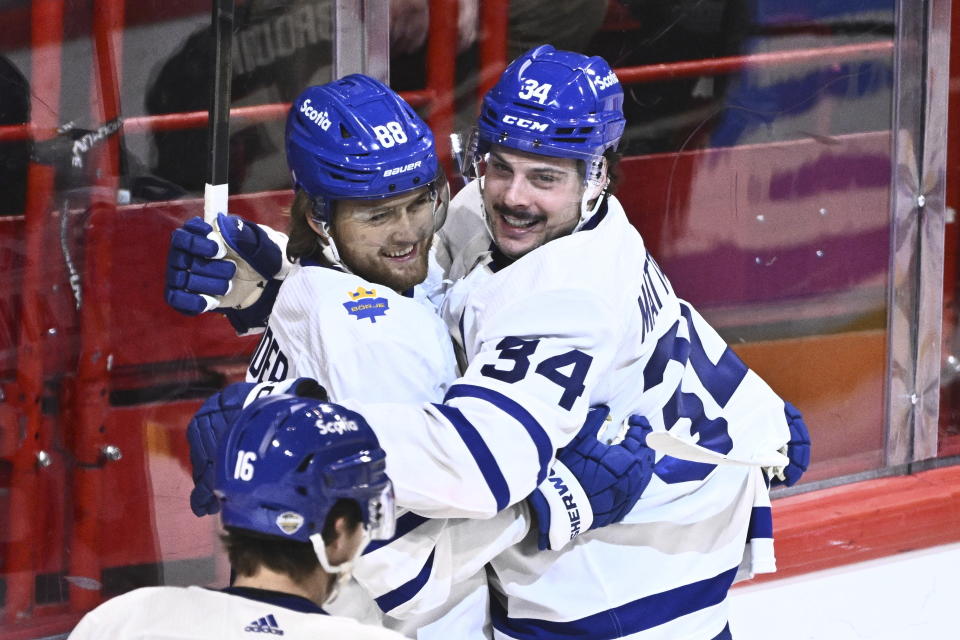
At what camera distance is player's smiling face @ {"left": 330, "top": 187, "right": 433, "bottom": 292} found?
6.81 ft

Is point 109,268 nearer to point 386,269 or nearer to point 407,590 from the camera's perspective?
point 386,269

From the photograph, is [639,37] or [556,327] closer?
[556,327]

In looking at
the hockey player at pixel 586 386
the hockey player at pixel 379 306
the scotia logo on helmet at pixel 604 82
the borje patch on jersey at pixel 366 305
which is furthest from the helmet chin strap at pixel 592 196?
the borje patch on jersey at pixel 366 305

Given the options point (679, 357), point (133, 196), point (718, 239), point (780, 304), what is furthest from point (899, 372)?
point (133, 196)

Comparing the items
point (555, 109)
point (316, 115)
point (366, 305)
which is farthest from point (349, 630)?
point (555, 109)

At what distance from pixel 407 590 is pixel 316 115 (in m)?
0.68

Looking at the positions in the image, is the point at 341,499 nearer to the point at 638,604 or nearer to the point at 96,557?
the point at 638,604

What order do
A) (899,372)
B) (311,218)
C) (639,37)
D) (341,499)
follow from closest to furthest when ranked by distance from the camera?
(341,499)
(311,218)
(639,37)
(899,372)

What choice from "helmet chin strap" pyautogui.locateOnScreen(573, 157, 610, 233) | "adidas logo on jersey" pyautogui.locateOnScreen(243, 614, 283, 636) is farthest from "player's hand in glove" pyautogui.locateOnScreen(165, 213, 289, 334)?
"adidas logo on jersey" pyautogui.locateOnScreen(243, 614, 283, 636)

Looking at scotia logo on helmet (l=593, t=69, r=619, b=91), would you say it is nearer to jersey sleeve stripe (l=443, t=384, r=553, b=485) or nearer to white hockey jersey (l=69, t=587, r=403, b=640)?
jersey sleeve stripe (l=443, t=384, r=553, b=485)

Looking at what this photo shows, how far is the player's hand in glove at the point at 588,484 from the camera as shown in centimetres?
205

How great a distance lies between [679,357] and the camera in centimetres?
226

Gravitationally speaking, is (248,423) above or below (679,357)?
above

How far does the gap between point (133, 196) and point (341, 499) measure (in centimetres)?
142
